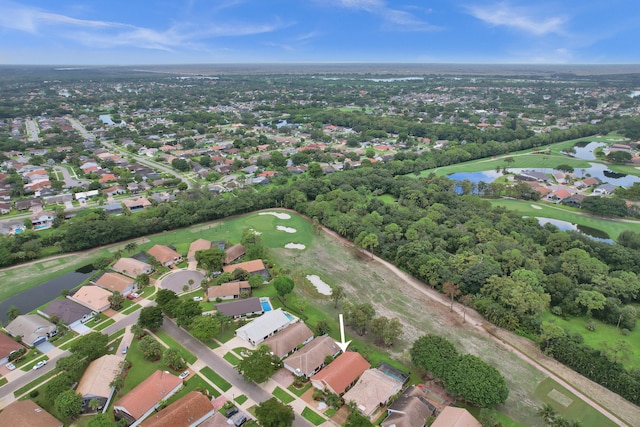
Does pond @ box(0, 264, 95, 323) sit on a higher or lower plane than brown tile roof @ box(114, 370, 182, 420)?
lower

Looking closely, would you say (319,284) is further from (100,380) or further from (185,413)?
(100,380)

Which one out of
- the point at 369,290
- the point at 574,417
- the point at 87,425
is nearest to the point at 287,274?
the point at 369,290

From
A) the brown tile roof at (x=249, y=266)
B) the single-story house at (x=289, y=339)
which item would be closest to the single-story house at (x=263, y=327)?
the single-story house at (x=289, y=339)

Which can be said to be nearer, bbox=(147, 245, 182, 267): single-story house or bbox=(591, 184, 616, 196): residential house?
bbox=(147, 245, 182, 267): single-story house

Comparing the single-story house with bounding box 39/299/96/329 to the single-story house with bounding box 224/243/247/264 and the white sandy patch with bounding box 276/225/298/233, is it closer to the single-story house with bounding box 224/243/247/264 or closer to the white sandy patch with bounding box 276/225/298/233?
the single-story house with bounding box 224/243/247/264

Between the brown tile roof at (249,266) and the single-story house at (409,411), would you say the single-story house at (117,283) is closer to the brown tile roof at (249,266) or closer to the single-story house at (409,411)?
the brown tile roof at (249,266)

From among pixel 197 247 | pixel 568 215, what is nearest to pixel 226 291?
pixel 197 247

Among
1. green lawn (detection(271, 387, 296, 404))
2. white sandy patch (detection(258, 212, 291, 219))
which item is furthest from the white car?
white sandy patch (detection(258, 212, 291, 219))
